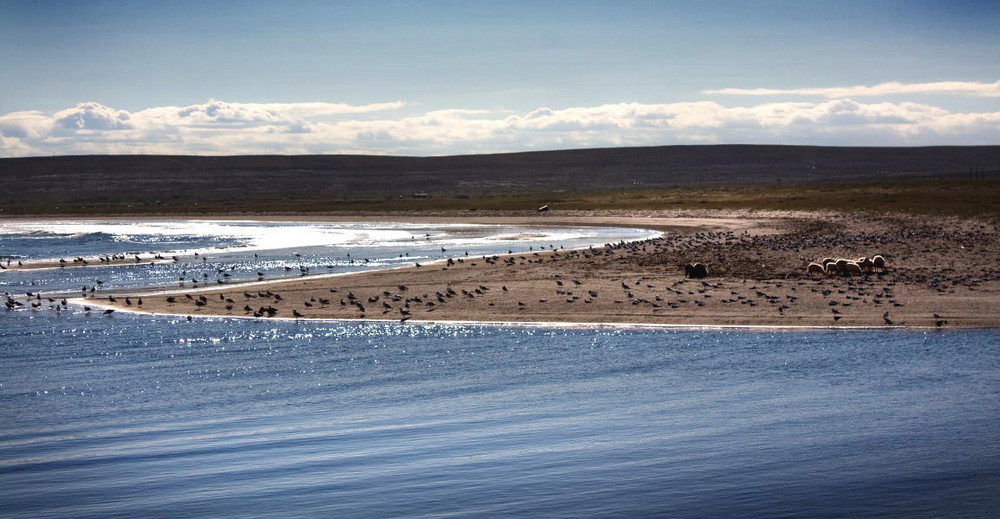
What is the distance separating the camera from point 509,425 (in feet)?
46.3

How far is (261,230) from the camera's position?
221 ft

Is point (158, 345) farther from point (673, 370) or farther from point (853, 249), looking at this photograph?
point (853, 249)

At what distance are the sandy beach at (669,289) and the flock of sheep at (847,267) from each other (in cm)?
42

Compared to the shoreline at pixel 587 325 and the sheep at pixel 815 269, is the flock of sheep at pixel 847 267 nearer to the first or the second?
the sheep at pixel 815 269

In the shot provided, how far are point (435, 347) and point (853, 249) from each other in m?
19.6

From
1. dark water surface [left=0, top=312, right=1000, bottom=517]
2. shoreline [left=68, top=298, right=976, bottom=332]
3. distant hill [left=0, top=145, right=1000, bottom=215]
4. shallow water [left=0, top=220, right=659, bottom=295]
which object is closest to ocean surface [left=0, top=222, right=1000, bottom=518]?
dark water surface [left=0, top=312, right=1000, bottom=517]

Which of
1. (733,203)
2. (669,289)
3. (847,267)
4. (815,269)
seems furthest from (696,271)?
(733,203)

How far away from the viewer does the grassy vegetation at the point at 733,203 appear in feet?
176

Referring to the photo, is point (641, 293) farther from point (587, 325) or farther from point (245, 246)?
point (245, 246)

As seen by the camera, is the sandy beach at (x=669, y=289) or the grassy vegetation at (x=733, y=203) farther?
the grassy vegetation at (x=733, y=203)

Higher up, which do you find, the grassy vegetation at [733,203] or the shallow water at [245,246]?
the grassy vegetation at [733,203]

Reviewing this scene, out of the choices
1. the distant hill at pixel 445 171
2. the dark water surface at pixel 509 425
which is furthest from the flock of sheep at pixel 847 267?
the distant hill at pixel 445 171

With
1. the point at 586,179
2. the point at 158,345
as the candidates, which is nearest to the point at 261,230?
the point at 158,345

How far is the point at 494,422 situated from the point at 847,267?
1682 centimetres
